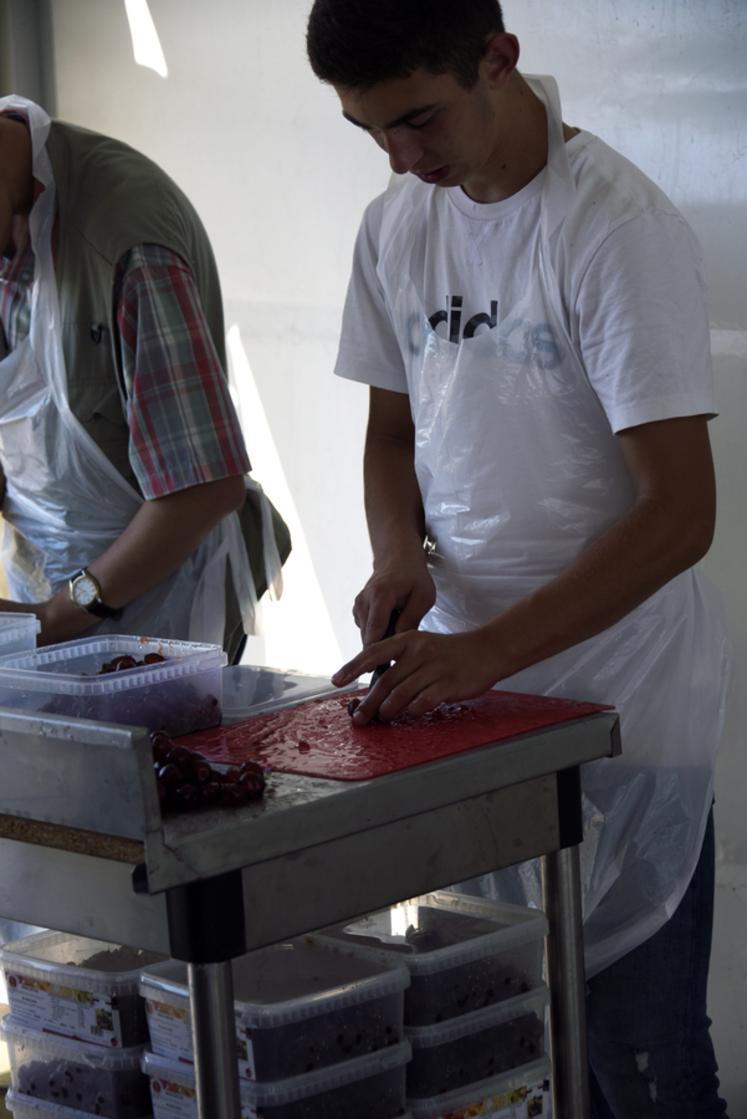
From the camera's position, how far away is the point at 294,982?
1.55 metres

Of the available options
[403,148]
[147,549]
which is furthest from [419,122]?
[147,549]

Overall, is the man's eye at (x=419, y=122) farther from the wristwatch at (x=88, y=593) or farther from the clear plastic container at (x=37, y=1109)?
the clear plastic container at (x=37, y=1109)

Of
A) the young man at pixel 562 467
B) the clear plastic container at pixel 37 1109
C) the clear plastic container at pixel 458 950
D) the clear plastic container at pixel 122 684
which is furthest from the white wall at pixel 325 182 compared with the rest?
the clear plastic container at pixel 37 1109

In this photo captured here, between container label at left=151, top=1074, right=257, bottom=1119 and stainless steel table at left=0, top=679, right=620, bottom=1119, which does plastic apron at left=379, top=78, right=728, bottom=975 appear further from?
container label at left=151, top=1074, right=257, bottom=1119

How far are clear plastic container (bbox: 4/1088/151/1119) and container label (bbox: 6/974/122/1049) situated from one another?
0.08 meters

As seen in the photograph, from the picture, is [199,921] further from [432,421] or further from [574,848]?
[432,421]

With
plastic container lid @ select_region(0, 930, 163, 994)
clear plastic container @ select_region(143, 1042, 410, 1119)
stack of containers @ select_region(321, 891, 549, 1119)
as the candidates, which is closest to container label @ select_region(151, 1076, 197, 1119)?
clear plastic container @ select_region(143, 1042, 410, 1119)

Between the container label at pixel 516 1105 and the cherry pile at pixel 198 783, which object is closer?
the cherry pile at pixel 198 783

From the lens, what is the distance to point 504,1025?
1640 millimetres

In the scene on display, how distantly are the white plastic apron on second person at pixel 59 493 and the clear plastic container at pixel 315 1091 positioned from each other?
83 centimetres

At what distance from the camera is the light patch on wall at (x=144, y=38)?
11.3ft

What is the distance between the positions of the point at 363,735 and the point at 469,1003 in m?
0.35

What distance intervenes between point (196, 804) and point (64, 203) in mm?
1201

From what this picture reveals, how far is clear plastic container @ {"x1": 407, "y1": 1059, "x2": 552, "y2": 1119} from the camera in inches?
62.1
